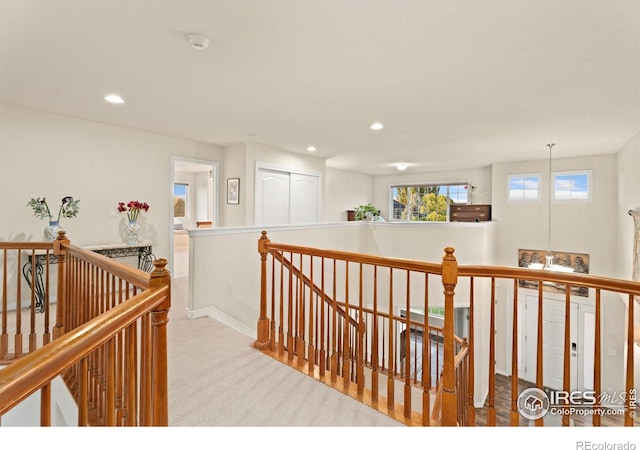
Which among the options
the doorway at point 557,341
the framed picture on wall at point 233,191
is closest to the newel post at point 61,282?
the framed picture on wall at point 233,191

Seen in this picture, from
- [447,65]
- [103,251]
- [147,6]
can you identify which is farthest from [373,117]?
[103,251]

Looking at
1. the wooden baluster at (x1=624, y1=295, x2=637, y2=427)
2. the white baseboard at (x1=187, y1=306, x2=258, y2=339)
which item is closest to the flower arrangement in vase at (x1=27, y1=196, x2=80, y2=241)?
the white baseboard at (x1=187, y1=306, x2=258, y2=339)

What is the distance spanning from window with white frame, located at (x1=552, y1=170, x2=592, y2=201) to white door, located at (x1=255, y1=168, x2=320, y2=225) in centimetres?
497

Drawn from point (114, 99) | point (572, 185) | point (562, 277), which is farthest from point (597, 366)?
point (572, 185)

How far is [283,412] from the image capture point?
1.90 m

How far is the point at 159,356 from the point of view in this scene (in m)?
1.20

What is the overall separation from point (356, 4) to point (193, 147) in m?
4.06

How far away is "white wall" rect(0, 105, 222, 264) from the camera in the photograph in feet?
11.6

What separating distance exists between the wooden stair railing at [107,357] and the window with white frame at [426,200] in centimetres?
794

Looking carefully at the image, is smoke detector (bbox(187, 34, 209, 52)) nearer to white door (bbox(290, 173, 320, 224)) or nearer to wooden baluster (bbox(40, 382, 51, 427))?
wooden baluster (bbox(40, 382, 51, 427))

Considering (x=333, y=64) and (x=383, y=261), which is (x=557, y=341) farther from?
(x=333, y=64)

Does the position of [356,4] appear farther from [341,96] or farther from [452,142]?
[452,142]

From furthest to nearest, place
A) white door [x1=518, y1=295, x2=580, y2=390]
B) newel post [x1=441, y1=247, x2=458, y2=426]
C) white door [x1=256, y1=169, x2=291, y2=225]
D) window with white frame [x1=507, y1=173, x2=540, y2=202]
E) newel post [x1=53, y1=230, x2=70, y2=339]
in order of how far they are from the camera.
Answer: window with white frame [x1=507, y1=173, x2=540, y2=202] < white door [x1=518, y1=295, x2=580, y2=390] < white door [x1=256, y1=169, x2=291, y2=225] < newel post [x1=53, y1=230, x2=70, y2=339] < newel post [x1=441, y1=247, x2=458, y2=426]

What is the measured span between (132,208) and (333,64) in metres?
3.38
